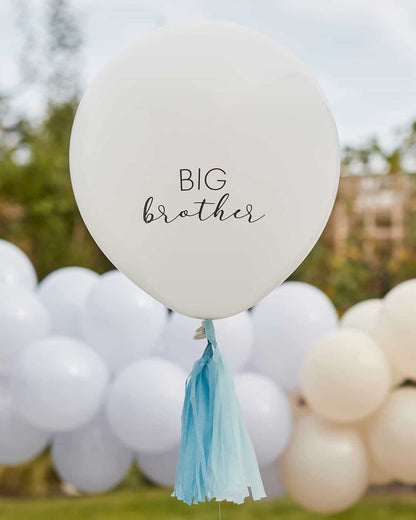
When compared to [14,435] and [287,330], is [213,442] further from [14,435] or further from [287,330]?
[14,435]

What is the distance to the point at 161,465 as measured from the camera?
7.72ft

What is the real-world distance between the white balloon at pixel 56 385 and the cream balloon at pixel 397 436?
0.84 metres

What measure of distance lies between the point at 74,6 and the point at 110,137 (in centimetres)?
531

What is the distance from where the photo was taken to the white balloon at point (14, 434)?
7.65 ft

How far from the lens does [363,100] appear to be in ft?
16.3

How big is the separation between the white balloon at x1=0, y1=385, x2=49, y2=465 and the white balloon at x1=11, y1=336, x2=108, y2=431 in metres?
0.09

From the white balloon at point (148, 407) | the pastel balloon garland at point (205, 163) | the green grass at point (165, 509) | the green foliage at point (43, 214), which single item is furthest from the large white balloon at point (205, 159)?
the green foliage at point (43, 214)

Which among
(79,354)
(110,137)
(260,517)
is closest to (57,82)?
(260,517)

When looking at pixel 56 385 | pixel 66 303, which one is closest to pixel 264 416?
pixel 56 385

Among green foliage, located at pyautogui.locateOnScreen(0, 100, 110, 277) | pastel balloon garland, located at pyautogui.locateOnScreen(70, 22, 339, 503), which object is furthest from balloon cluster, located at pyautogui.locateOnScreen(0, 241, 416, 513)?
green foliage, located at pyautogui.locateOnScreen(0, 100, 110, 277)

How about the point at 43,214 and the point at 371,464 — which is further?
the point at 43,214

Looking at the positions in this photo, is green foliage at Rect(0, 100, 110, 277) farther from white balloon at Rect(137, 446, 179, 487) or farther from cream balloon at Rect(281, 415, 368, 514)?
cream balloon at Rect(281, 415, 368, 514)

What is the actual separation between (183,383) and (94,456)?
365 millimetres

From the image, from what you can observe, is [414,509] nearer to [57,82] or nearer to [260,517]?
[260,517]
